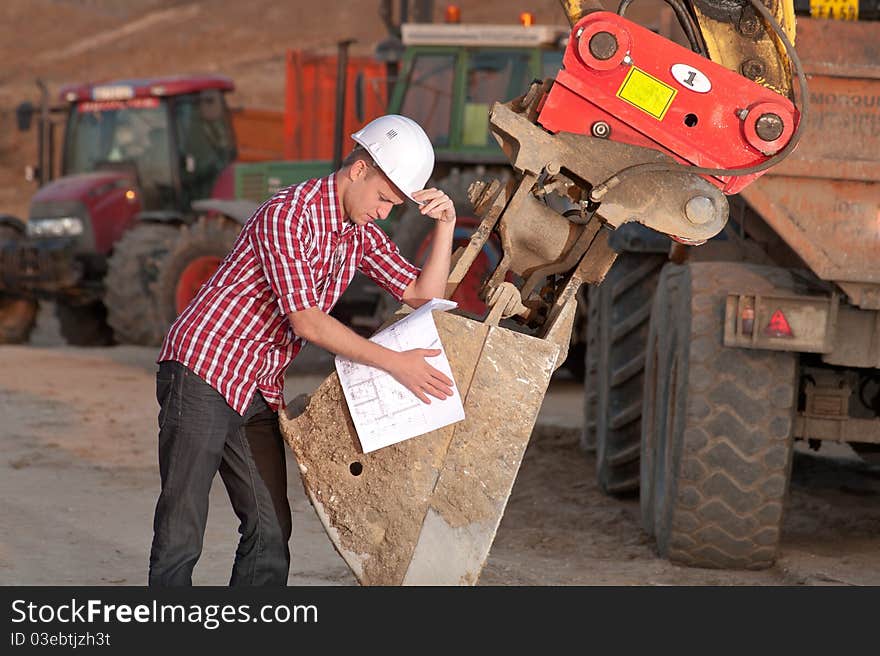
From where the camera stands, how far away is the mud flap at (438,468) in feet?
13.4

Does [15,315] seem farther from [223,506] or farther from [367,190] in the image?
[367,190]

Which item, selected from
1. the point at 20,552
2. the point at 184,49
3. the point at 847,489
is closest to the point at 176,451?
the point at 20,552

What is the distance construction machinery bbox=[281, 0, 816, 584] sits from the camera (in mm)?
4125

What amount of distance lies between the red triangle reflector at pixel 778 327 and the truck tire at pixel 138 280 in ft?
28.8

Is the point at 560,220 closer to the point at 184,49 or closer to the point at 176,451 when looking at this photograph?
the point at 176,451

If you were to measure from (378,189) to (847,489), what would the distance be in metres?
5.37

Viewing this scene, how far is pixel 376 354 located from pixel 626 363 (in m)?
4.22

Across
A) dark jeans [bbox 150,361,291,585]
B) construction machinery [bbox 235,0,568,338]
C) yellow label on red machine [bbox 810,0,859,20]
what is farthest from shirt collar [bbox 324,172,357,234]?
construction machinery [bbox 235,0,568,338]

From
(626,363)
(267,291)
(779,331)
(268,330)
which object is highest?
(267,291)

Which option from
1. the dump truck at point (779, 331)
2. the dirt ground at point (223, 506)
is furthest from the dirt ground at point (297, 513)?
the dump truck at point (779, 331)

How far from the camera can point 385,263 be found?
446 cm

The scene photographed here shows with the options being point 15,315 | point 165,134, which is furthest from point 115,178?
point 15,315

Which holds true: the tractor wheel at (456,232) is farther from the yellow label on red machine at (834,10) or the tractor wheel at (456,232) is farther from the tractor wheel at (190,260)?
the yellow label on red machine at (834,10)
